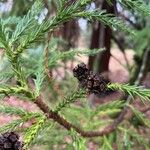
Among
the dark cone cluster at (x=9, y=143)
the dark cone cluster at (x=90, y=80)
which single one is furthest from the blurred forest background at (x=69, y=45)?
the dark cone cluster at (x=9, y=143)

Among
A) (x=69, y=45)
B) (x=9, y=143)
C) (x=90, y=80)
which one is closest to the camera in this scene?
(x=9, y=143)

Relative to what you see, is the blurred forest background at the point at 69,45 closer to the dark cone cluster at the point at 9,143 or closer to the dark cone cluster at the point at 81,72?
the dark cone cluster at the point at 81,72

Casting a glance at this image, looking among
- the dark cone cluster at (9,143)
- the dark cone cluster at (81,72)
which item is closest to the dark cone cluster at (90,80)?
the dark cone cluster at (81,72)

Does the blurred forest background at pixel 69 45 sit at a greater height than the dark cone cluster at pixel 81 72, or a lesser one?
lesser

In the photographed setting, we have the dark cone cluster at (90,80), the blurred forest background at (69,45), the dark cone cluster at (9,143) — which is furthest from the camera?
the blurred forest background at (69,45)

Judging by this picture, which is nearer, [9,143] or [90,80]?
[9,143]

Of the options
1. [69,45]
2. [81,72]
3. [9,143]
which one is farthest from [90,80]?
[69,45]

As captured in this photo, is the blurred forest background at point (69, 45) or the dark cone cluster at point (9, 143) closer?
the dark cone cluster at point (9, 143)

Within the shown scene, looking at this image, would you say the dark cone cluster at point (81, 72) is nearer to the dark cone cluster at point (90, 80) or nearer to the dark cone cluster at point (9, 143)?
the dark cone cluster at point (90, 80)

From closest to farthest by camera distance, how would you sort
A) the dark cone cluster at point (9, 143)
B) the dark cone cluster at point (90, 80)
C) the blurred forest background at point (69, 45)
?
1. the dark cone cluster at point (9, 143)
2. the dark cone cluster at point (90, 80)
3. the blurred forest background at point (69, 45)

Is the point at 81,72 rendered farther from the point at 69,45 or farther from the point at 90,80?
the point at 69,45

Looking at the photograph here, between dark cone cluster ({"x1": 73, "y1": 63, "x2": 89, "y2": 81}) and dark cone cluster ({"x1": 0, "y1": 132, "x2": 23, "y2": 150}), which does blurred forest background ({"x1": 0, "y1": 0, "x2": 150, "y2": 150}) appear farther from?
dark cone cluster ({"x1": 0, "y1": 132, "x2": 23, "y2": 150})
